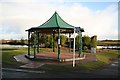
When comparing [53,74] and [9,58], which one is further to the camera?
[9,58]

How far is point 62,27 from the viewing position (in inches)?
867

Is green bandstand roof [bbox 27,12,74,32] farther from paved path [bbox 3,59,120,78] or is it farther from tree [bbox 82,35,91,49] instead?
tree [bbox 82,35,91,49]

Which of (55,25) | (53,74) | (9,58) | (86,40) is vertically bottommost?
Result: (53,74)

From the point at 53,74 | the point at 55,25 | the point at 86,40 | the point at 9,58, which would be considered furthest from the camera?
the point at 86,40

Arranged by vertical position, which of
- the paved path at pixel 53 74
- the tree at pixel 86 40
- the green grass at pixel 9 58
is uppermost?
the tree at pixel 86 40

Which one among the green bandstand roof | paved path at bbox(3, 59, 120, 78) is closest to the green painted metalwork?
the green bandstand roof

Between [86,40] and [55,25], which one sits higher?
[55,25]

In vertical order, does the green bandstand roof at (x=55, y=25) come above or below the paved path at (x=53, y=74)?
above

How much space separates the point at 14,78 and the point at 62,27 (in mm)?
10482

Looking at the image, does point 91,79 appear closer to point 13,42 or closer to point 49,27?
point 49,27

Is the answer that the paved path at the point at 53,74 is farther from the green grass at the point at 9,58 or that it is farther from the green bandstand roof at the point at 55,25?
the green bandstand roof at the point at 55,25

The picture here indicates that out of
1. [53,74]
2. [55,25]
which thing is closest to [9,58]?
[55,25]

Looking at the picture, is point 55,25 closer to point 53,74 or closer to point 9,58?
point 9,58

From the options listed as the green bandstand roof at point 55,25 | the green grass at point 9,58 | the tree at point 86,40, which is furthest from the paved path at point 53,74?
the tree at point 86,40
